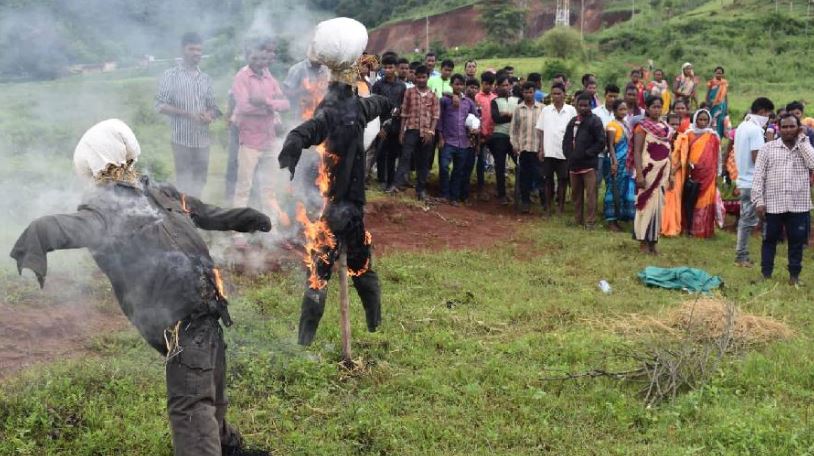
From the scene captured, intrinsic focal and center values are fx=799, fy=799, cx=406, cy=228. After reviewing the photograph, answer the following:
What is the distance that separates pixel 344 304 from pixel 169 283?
172cm

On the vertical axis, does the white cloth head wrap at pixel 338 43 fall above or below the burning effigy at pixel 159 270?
above

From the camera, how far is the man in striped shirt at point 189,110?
7.94m

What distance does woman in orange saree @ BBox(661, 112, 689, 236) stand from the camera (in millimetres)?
10664

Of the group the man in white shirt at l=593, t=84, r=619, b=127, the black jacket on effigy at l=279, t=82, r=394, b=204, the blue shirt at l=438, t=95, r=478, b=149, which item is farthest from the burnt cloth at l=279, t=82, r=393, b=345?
the man in white shirt at l=593, t=84, r=619, b=127

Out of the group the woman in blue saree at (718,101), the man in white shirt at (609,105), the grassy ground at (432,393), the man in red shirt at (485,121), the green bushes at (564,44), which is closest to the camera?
the grassy ground at (432,393)

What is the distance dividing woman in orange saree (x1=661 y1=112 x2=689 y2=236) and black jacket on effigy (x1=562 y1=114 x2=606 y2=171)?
3.21 ft

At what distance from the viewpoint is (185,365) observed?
378cm

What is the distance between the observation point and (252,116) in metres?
8.28

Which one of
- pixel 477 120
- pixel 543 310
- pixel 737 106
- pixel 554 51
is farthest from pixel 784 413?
pixel 554 51

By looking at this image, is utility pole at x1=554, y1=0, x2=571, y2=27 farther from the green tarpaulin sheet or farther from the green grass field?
the green tarpaulin sheet

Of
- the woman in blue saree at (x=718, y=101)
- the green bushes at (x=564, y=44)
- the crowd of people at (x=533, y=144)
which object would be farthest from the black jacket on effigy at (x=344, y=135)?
the green bushes at (x=564, y=44)

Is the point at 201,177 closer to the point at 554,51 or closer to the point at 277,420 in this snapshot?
the point at 277,420

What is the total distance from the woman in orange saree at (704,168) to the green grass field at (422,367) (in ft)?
5.84

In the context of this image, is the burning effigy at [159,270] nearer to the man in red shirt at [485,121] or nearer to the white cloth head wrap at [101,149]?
the white cloth head wrap at [101,149]
